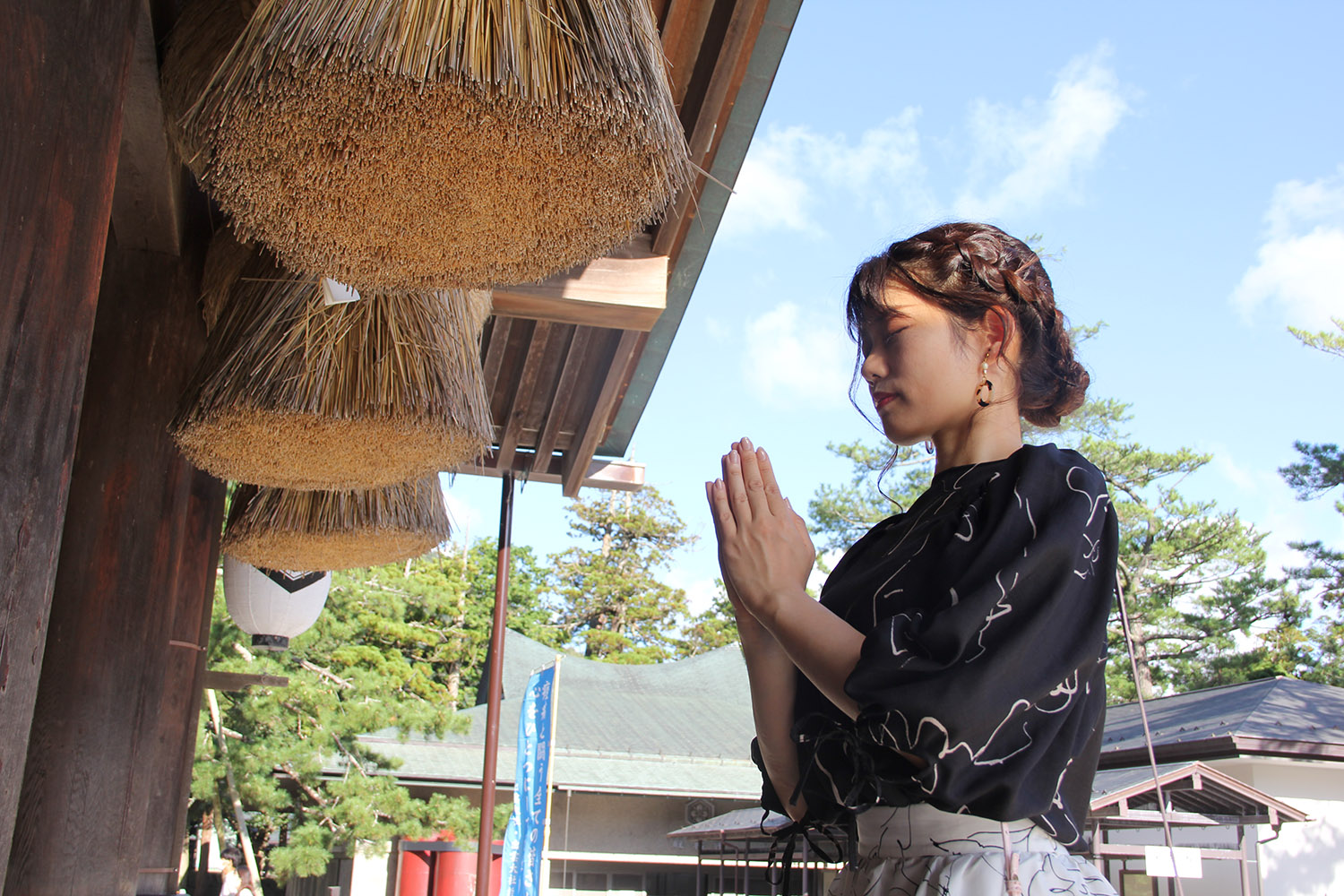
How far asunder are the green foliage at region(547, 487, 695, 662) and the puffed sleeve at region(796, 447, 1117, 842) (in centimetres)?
2354

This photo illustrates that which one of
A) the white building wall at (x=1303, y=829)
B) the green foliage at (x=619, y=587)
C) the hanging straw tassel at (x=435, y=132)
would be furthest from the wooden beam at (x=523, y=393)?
the green foliage at (x=619, y=587)

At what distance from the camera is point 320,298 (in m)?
2.44

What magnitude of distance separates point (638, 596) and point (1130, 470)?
1298cm

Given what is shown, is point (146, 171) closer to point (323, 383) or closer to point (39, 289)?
point (323, 383)

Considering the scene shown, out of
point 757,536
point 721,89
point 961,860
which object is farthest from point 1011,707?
point 721,89

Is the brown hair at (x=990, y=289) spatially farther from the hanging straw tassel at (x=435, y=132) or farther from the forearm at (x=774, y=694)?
the hanging straw tassel at (x=435, y=132)

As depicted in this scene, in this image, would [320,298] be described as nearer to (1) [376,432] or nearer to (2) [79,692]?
(1) [376,432]

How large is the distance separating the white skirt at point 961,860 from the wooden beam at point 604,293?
2111 mm

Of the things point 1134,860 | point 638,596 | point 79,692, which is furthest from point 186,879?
point 638,596

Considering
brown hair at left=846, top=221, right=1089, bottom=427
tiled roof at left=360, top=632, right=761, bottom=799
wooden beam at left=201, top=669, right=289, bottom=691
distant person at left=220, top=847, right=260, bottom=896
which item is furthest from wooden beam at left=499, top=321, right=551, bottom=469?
tiled roof at left=360, top=632, right=761, bottom=799

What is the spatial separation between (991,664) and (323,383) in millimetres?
1994

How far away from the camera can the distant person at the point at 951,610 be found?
78 cm

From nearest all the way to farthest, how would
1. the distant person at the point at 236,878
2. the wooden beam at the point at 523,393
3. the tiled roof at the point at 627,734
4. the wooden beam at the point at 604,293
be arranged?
the wooden beam at the point at 604,293 < the wooden beam at the point at 523,393 < the distant person at the point at 236,878 < the tiled roof at the point at 627,734

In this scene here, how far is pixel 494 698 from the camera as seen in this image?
434 centimetres
